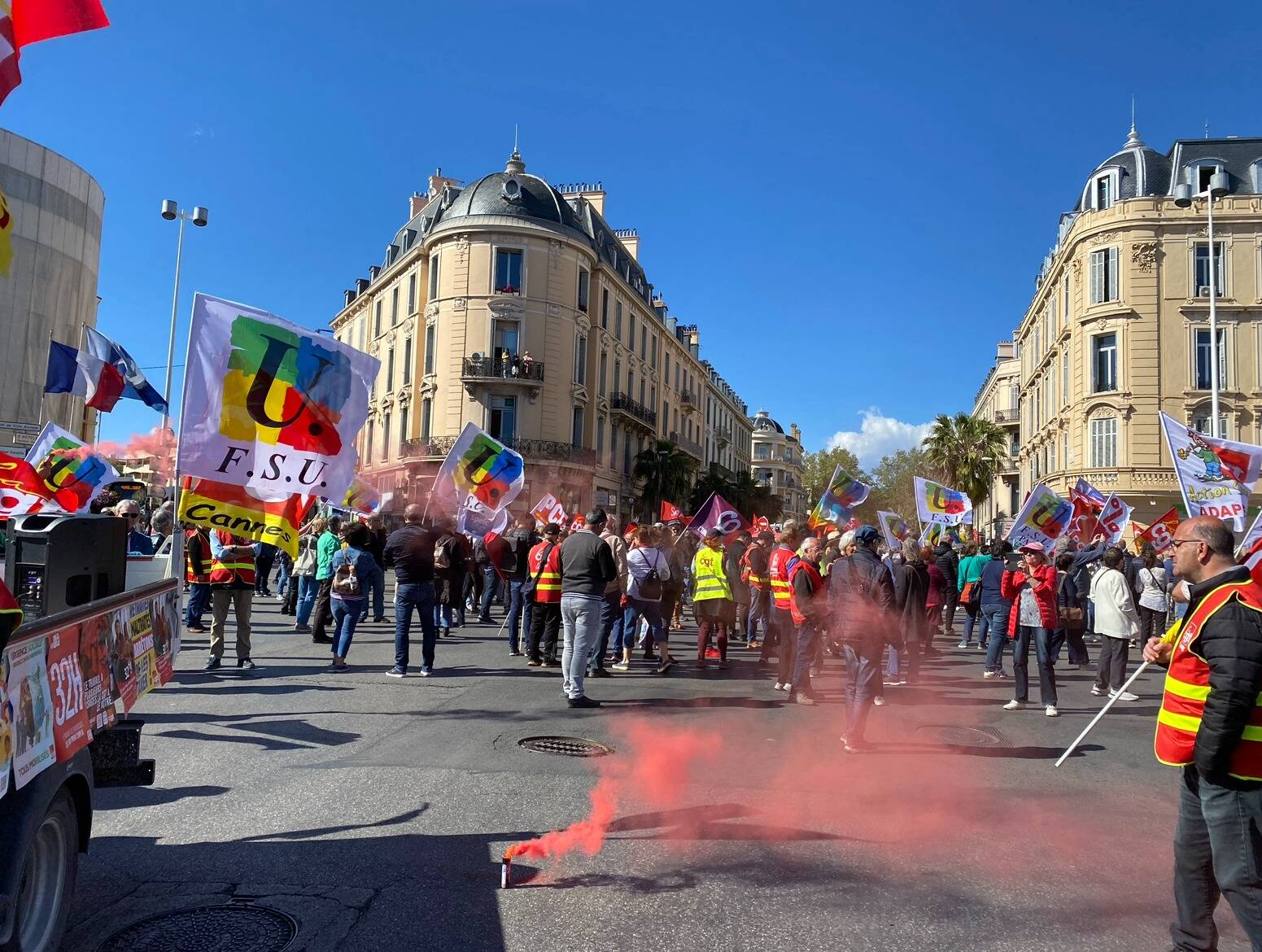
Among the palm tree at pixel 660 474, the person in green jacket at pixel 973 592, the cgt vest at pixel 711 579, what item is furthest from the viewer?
the palm tree at pixel 660 474

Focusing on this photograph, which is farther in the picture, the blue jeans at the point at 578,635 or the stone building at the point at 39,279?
the stone building at the point at 39,279

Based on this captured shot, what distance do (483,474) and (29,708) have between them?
11081 millimetres

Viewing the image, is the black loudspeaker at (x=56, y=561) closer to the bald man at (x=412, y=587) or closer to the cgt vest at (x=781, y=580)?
the bald man at (x=412, y=587)

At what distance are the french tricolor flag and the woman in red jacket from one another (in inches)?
764

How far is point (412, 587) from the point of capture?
31.5 ft

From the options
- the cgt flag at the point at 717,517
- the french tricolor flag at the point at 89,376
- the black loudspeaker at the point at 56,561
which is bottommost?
the black loudspeaker at the point at 56,561

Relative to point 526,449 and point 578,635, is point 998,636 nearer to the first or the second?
point 578,635

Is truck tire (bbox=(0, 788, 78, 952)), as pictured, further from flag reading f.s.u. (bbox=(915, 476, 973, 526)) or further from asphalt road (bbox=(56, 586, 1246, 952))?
flag reading f.s.u. (bbox=(915, 476, 973, 526))

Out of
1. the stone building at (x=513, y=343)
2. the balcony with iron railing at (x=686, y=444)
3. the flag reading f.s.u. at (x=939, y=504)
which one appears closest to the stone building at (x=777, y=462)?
the balcony with iron railing at (x=686, y=444)

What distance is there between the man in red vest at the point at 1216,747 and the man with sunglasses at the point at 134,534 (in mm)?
9702

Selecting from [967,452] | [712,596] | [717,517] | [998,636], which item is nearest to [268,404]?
[712,596]

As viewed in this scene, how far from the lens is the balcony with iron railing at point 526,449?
38.7 m

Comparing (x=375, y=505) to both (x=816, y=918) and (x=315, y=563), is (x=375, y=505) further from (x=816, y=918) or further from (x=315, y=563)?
(x=816, y=918)

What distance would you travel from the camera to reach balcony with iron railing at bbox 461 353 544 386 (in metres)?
38.5
